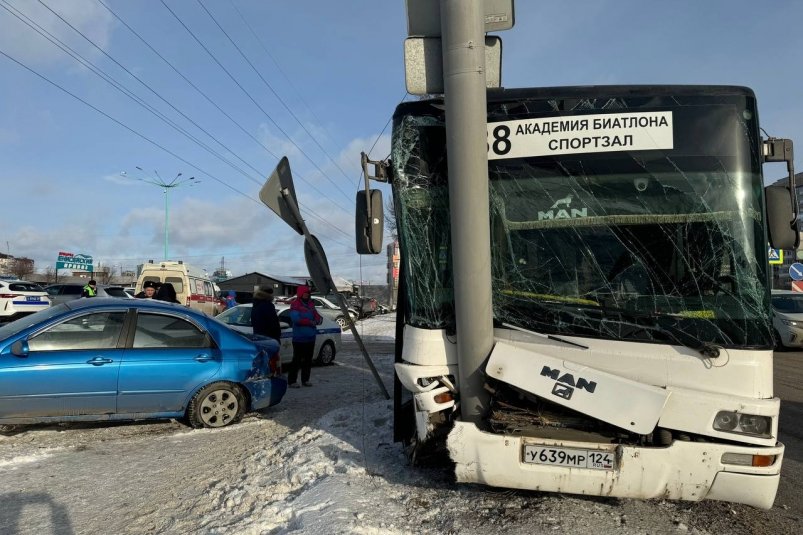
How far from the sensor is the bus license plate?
3.60 m

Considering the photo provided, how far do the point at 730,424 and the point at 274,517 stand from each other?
3022 mm

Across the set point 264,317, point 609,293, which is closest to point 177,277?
point 264,317

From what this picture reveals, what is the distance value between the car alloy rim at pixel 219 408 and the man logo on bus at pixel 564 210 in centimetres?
456

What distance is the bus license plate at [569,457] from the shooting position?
142 inches

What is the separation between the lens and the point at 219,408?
6777 millimetres

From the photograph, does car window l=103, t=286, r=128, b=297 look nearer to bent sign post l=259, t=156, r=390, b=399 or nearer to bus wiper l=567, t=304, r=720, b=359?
bent sign post l=259, t=156, r=390, b=399

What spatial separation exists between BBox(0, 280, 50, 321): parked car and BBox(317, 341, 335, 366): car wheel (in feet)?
43.6

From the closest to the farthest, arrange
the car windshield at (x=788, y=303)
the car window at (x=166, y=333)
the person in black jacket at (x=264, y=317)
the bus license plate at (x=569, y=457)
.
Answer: the bus license plate at (x=569, y=457) → the car window at (x=166, y=333) → the person in black jacket at (x=264, y=317) → the car windshield at (x=788, y=303)

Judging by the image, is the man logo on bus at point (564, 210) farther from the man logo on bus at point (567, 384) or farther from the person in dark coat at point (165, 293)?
the person in dark coat at point (165, 293)

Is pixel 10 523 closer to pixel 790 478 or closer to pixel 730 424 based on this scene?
pixel 730 424

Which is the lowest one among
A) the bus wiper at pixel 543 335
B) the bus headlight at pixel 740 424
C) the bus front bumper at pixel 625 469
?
the bus front bumper at pixel 625 469

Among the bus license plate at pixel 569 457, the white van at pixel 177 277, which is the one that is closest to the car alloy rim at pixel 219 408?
the bus license plate at pixel 569 457

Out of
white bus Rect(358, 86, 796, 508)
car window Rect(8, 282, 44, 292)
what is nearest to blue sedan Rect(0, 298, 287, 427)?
white bus Rect(358, 86, 796, 508)

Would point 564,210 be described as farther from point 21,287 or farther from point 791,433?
point 21,287
